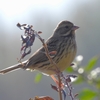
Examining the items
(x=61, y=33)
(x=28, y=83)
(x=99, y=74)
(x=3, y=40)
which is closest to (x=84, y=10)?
(x=3, y=40)

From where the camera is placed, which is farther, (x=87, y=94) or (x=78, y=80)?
(x=78, y=80)

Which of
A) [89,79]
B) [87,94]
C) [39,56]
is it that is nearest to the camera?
[87,94]

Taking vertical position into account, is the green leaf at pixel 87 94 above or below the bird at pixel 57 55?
below

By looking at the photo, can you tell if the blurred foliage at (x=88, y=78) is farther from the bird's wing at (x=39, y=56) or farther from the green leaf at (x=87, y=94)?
the bird's wing at (x=39, y=56)

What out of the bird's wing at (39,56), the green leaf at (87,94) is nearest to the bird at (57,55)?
the bird's wing at (39,56)

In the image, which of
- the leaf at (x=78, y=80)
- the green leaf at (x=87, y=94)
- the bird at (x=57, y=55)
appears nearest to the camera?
the green leaf at (x=87, y=94)

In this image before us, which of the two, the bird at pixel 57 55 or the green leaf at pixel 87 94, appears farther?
A: the bird at pixel 57 55

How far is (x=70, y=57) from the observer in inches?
171

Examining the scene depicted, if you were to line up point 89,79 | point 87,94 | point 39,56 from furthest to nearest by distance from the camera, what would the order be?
point 39,56, point 89,79, point 87,94

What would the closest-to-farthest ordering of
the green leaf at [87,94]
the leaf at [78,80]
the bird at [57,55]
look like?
the green leaf at [87,94] < the leaf at [78,80] < the bird at [57,55]

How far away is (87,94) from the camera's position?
6.97 ft

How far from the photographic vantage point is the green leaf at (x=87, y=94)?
2098 mm

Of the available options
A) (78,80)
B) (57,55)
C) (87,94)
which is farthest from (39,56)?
(87,94)

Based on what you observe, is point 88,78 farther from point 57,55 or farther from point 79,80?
point 57,55
